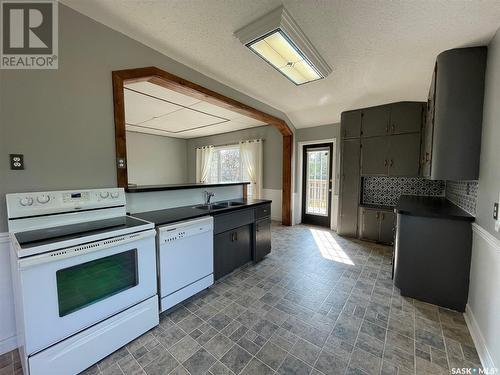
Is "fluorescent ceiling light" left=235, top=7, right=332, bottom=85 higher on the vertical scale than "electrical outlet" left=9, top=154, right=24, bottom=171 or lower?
higher

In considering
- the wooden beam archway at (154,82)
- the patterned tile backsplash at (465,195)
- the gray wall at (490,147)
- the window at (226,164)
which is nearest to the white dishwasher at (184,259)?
the wooden beam archway at (154,82)

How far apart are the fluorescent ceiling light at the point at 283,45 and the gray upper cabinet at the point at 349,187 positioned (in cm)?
171

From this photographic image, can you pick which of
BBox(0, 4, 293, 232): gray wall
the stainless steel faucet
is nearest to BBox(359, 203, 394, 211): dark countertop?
the stainless steel faucet

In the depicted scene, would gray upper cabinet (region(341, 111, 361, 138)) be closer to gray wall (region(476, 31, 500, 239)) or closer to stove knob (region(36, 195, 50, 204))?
gray wall (region(476, 31, 500, 239))

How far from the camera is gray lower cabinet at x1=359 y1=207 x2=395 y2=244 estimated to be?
11.7 ft

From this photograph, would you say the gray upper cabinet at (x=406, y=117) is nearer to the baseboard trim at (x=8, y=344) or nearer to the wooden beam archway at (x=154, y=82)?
the wooden beam archway at (x=154, y=82)

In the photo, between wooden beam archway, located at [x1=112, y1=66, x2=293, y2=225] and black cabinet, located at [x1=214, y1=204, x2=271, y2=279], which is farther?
black cabinet, located at [x1=214, y1=204, x2=271, y2=279]

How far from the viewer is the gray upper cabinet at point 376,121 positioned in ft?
11.5

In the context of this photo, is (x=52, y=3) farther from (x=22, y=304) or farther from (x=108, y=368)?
(x=108, y=368)

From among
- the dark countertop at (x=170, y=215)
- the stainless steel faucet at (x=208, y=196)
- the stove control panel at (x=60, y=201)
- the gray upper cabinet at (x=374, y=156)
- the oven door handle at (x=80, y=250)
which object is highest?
the gray upper cabinet at (x=374, y=156)

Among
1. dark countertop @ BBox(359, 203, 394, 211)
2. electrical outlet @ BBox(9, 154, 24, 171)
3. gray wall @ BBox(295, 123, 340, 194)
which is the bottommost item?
dark countertop @ BBox(359, 203, 394, 211)

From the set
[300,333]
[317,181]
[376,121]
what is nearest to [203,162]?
[317,181]

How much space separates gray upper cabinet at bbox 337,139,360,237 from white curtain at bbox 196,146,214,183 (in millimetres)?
3959

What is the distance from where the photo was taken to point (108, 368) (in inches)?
53.6
